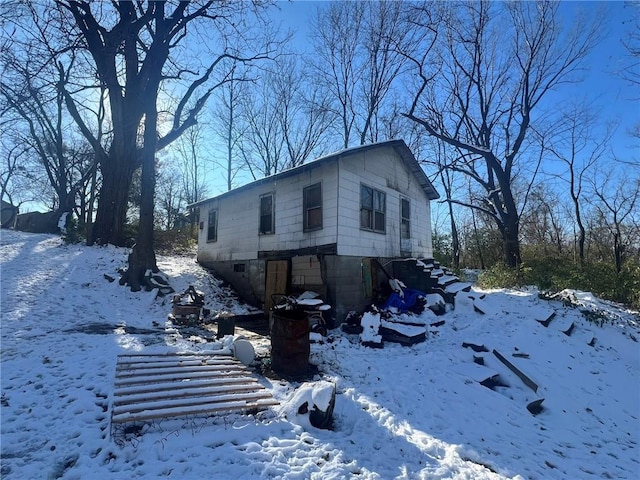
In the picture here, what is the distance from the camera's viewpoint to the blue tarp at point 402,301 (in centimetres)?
1010

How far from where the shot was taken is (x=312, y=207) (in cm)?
1015

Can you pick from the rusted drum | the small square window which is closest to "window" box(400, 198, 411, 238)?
the small square window

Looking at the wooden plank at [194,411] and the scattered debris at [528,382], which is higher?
the wooden plank at [194,411]

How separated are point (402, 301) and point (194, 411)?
7.68m

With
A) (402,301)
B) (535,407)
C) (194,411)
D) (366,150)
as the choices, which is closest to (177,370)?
(194,411)

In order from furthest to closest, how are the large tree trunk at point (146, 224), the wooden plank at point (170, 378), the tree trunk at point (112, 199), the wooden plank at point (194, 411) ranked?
the tree trunk at point (112, 199) → the large tree trunk at point (146, 224) → the wooden plank at point (170, 378) → the wooden plank at point (194, 411)

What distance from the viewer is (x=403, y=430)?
4387 millimetres

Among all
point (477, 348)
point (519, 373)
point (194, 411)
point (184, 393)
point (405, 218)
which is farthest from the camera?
point (405, 218)

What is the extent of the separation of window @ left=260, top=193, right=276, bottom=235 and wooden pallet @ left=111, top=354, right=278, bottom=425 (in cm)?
667

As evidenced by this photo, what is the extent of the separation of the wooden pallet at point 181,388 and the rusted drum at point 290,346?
59cm

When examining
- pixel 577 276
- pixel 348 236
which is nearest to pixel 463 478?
pixel 348 236

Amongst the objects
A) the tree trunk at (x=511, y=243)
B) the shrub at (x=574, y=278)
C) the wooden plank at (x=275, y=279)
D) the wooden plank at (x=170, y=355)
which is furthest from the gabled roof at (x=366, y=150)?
the wooden plank at (x=170, y=355)

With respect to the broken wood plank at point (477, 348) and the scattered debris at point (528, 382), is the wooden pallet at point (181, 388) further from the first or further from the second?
the broken wood plank at point (477, 348)

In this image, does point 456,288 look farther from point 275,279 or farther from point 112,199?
point 112,199
